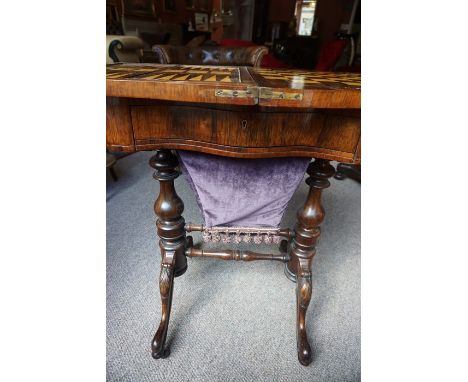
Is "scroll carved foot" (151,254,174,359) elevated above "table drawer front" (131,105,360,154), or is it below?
below

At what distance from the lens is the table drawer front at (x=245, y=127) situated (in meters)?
0.50

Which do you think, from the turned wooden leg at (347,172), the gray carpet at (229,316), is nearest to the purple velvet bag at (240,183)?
the gray carpet at (229,316)

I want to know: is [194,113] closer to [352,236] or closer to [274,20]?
[352,236]

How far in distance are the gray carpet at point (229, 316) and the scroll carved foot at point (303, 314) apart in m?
0.04

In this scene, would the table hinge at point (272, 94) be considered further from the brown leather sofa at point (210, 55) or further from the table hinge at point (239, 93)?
the brown leather sofa at point (210, 55)

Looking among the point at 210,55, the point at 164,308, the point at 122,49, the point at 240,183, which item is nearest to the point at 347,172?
the point at 210,55

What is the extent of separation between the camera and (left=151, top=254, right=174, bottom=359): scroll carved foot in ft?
2.67

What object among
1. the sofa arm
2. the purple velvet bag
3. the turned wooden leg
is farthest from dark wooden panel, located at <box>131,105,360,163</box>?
the sofa arm

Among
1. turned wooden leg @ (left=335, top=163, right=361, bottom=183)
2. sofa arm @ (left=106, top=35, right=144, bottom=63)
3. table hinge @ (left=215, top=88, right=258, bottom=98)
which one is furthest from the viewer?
sofa arm @ (left=106, top=35, right=144, bottom=63)

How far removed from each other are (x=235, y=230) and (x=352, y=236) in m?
0.96

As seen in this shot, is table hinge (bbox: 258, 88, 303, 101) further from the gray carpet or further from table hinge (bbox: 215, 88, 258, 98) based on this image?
the gray carpet

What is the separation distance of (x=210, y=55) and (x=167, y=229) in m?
0.91

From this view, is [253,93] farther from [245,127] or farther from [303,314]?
[303,314]
